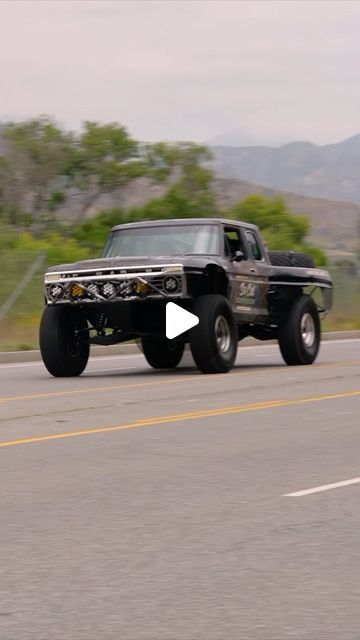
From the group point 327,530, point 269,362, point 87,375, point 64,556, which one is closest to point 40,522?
point 64,556

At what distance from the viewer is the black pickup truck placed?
59.2 feet

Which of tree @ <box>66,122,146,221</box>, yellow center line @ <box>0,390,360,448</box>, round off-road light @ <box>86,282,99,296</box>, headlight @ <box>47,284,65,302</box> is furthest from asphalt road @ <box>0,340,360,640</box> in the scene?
tree @ <box>66,122,146,221</box>

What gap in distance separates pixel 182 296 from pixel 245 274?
2163 mm

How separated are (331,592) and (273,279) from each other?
14691 millimetres

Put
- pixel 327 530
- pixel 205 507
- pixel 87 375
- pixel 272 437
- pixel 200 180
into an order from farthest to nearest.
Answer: pixel 200 180, pixel 87 375, pixel 272 437, pixel 205 507, pixel 327 530

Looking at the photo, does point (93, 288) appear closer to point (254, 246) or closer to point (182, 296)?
point (182, 296)

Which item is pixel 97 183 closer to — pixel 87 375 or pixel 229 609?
pixel 87 375

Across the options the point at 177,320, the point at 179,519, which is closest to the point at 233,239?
the point at 177,320

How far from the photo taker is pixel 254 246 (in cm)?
2072

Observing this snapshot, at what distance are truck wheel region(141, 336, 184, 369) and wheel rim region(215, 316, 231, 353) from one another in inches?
71.7

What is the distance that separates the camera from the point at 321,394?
16.1 meters

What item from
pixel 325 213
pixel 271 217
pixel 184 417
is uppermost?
pixel 271 217

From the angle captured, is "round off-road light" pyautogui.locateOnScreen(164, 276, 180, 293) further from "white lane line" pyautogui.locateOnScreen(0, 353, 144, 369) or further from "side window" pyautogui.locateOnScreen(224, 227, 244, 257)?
"white lane line" pyautogui.locateOnScreen(0, 353, 144, 369)

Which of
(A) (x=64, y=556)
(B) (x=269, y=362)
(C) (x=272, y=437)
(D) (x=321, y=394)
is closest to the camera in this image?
(A) (x=64, y=556)
